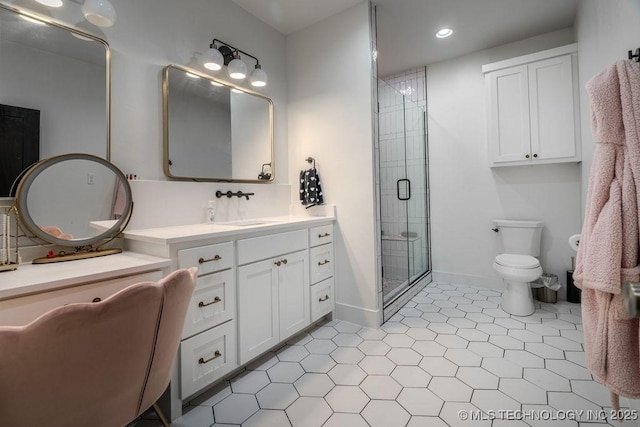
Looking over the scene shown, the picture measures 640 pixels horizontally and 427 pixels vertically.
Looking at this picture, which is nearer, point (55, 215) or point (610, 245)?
point (610, 245)

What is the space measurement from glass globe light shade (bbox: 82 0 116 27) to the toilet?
10.5ft

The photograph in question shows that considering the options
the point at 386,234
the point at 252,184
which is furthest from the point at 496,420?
the point at 252,184

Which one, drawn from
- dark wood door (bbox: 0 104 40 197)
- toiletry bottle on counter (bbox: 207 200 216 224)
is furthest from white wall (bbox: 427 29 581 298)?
dark wood door (bbox: 0 104 40 197)

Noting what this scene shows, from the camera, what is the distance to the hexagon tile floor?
136cm

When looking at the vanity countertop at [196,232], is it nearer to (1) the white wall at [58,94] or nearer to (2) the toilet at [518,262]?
(1) the white wall at [58,94]

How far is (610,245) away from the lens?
0.91m

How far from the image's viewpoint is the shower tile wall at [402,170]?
9.78 ft

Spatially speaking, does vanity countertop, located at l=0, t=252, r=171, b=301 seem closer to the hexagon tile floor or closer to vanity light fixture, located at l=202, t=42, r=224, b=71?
the hexagon tile floor

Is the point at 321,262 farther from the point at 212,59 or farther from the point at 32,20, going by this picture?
the point at 32,20

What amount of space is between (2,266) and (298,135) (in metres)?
2.12

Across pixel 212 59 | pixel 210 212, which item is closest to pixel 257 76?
pixel 212 59

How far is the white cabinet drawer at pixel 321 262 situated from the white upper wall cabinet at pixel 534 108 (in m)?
1.98

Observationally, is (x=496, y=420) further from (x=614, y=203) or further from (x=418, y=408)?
(x=614, y=203)

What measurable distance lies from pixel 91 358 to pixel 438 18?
3214mm
